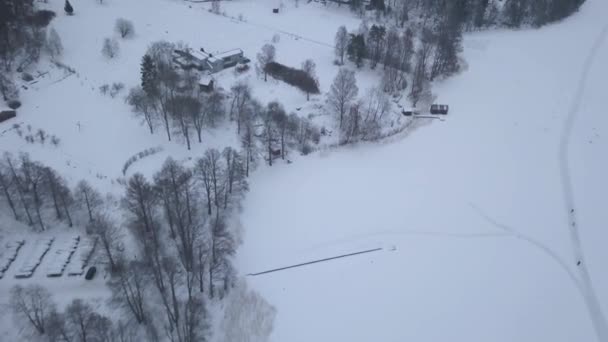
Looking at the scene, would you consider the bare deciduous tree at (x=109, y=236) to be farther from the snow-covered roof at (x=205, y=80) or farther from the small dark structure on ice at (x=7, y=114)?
the snow-covered roof at (x=205, y=80)

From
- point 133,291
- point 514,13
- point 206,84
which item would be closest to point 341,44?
point 206,84

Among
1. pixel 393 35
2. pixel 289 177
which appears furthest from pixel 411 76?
pixel 289 177

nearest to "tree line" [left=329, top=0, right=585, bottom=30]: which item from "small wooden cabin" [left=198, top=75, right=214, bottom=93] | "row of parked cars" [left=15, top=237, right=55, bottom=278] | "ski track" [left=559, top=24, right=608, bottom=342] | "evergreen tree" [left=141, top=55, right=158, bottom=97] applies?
"ski track" [left=559, top=24, right=608, bottom=342]

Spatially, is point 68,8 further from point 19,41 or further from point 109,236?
point 109,236

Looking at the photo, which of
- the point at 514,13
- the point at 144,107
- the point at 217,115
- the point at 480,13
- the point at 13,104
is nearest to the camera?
the point at 144,107

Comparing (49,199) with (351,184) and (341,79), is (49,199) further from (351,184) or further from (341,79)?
(341,79)
